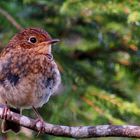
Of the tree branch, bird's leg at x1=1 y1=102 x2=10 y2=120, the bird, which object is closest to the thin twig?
the bird

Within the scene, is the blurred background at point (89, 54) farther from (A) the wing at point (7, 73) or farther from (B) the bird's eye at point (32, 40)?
(A) the wing at point (7, 73)

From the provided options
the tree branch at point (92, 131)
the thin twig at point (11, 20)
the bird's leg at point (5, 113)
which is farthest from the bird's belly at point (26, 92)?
the thin twig at point (11, 20)

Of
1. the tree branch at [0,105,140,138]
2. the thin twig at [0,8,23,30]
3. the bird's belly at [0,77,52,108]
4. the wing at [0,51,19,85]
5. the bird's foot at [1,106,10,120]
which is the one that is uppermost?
the thin twig at [0,8,23,30]

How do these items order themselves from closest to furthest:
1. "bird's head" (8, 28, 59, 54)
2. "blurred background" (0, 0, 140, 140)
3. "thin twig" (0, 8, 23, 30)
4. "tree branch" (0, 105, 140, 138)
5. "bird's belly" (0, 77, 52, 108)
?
"tree branch" (0, 105, 140, 138) < "bird's belly" (0, 77, 52, 108) < "bird's head" (8, 28, 59, 54) < "blurred background" (0, 0, 140, 140) < "thin twig" (0, 8, 23, 30)

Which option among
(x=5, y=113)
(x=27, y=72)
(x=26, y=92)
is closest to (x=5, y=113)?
(x=5, y=113)

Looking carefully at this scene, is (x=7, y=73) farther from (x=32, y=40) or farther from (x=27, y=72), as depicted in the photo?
(x=32, y=40)

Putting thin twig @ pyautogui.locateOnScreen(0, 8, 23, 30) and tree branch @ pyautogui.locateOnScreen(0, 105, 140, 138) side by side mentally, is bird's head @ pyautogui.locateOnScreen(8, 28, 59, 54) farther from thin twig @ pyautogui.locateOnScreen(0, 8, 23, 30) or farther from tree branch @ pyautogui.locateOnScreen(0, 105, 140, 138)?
tree branch @ pyautogui.locateOnScreen(0, 105, 140, 138)

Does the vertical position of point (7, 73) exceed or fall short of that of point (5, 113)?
it exceeds it

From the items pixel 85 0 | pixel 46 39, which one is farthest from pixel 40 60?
pixel 85 0
